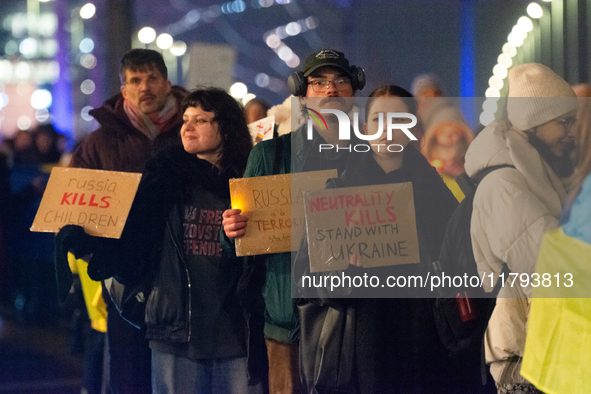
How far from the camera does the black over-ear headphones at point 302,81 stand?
2822mm

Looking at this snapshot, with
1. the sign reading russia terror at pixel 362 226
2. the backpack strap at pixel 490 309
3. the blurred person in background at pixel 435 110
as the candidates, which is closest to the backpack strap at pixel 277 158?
the sign reading russia terror at pixel 362 226

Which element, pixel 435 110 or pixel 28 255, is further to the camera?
pixel 28 255

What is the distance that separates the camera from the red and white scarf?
3426mm

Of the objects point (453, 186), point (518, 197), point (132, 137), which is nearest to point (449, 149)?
point (453, 186)

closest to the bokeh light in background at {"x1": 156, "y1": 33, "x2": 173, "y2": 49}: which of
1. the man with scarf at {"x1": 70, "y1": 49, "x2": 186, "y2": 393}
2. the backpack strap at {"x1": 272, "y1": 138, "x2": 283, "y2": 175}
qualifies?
the man with scarf at {"x1": 70, "y1": 49, "x2": 186, "y2": 393}

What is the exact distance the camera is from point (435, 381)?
8.77 feet

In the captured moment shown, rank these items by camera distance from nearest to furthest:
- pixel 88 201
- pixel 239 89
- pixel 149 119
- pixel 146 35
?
pixel 88 201, pixel 149 119, pixel 239 89, pixel 146 35

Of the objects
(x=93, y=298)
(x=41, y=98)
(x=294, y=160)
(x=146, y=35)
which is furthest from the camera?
(x=41, y=98)

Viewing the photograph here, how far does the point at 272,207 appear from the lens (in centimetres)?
292

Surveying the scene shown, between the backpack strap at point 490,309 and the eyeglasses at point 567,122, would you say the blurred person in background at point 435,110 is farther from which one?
the backpack strap at point 490,309

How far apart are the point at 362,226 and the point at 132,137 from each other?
1452 mm

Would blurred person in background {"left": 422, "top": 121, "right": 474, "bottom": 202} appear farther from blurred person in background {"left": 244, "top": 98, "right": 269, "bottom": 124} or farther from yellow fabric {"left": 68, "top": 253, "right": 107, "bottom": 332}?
yellow fabric {"left": 68, "top": 253, "right": 107, "bottom": 332}

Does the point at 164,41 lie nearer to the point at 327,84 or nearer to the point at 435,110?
the point at 327,84

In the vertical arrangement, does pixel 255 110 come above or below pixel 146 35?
below
